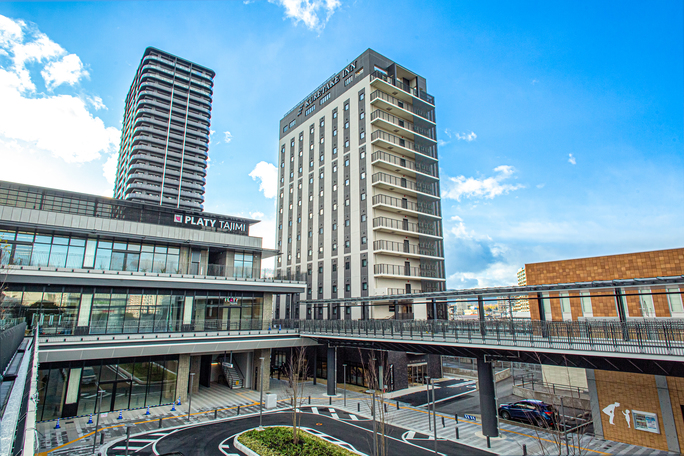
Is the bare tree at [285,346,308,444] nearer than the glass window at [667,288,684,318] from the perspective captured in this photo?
Yes

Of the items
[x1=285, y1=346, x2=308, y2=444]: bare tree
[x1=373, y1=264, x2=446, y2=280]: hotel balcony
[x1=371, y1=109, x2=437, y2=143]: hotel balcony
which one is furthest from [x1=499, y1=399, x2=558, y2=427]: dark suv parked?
[x1=371, y1=109, x2=437, y2=143]: hotel balcony

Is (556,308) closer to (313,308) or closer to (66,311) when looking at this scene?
(313,308)

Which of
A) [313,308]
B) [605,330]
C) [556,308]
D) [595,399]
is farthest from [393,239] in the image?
[605,330]

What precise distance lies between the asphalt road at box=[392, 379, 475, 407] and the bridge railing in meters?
9.67

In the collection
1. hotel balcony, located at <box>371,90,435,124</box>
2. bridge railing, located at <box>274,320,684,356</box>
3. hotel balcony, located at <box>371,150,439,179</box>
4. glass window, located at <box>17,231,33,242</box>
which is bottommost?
bridge railing, located at <box>274,320,684,356</box>

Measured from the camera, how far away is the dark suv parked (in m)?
25.1

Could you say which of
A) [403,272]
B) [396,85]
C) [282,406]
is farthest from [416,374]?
[396,85]

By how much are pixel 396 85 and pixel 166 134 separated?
7066 centimetres

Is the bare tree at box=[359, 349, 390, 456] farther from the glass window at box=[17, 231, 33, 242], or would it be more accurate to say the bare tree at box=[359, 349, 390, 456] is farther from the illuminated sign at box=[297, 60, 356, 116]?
the illuminated sign at box=[297, 60, 356, 116]

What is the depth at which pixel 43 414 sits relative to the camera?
90.9ft

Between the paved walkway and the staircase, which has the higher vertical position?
the staircase

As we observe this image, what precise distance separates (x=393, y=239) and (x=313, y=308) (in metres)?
15.0

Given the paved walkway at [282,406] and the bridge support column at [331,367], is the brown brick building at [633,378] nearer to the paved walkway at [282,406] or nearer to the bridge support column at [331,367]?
the paved walkway at [282,406]

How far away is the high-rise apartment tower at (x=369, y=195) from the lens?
47.1 meters
